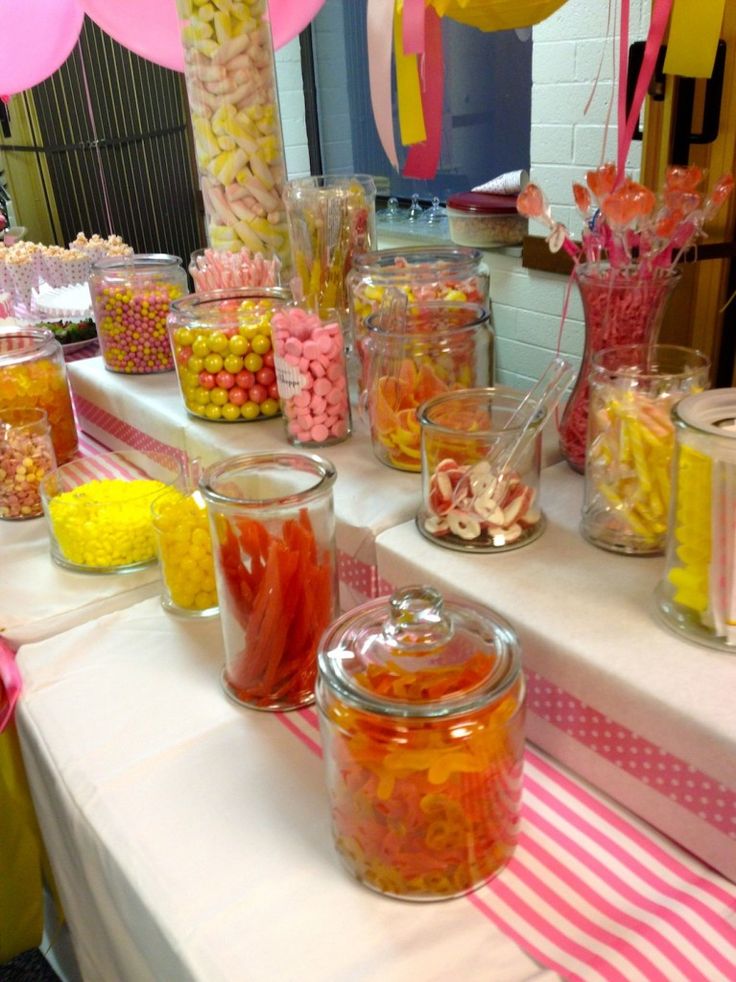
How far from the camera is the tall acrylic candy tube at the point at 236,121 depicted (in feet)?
3.81

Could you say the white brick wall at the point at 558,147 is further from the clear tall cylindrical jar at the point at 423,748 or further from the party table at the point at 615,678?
the clear tall cylindrical jar at the point at 423,748

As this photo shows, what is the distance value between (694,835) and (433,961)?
0.65ft

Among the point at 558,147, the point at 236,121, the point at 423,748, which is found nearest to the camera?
the point at 423,748

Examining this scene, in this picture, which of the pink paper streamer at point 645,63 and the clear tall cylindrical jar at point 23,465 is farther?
the clear tall cylindrical jar at point 23,465

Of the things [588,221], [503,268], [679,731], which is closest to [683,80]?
[588,221]

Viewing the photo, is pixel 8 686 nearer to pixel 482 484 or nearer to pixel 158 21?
pixel 482 484

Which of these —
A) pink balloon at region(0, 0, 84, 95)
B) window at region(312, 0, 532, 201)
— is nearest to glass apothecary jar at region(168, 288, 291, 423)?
pink balloon at region(0, 0, 84, 95)

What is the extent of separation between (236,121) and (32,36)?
81cm

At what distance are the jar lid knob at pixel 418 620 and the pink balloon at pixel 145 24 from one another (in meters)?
1.16

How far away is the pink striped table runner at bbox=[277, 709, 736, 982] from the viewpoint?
521 millimetres

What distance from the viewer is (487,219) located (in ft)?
8.21

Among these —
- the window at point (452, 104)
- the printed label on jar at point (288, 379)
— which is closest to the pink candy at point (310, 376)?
the printed label on jar at point (288, 379)

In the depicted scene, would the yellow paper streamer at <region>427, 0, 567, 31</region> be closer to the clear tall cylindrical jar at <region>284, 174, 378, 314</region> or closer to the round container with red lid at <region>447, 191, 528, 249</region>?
the clear tall cylindrical jar at <region>284, 174, 378, 314</region>

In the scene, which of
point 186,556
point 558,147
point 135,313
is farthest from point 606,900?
point 558,147
